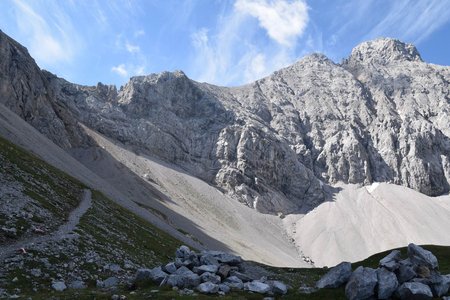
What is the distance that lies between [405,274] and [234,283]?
37.4ft

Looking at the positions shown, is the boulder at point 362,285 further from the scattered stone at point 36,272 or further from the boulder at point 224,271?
the scattered stone at point 36,272

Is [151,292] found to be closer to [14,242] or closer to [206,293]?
[206,293]

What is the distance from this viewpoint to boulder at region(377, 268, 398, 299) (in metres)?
24.2

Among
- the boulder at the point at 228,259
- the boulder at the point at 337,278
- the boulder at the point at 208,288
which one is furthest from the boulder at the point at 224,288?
the boulder at the point at 337,278

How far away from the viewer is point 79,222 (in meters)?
48.4

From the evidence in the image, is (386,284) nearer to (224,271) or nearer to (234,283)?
(234,283)

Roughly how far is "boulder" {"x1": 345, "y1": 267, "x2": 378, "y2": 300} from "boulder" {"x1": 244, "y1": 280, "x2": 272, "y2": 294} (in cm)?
529

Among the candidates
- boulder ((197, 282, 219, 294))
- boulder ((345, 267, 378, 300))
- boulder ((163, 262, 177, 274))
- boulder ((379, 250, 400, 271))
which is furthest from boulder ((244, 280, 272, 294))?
boulder ((379, 250, 400, 271))

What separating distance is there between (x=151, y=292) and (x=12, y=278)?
28.1 ft

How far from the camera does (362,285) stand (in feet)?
81.5

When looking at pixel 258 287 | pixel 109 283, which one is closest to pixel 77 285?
pixel 109 283

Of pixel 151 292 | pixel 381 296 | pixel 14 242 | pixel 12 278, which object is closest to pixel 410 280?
pixel 381 296

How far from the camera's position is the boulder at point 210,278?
2897cm

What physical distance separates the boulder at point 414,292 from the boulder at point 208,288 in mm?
11205
